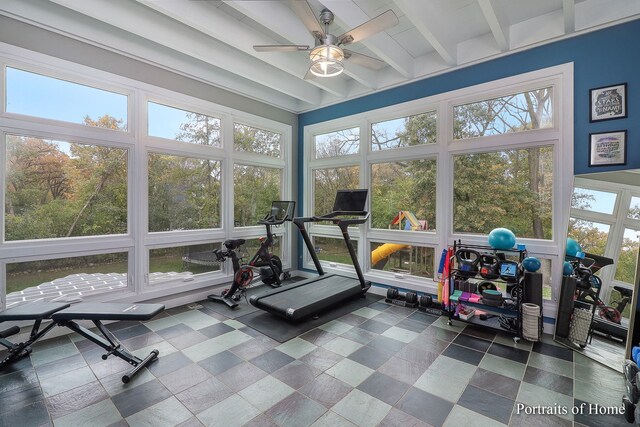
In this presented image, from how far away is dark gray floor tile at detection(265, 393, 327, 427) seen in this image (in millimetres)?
2023

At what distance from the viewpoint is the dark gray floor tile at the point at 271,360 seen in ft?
8.88

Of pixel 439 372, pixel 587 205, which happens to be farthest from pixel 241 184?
pixel 587 205

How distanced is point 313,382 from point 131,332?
2419 mm

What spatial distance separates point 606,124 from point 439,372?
3.23 metres

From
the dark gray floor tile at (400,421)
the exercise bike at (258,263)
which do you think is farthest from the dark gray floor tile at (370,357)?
the exercise bike at (258,263)

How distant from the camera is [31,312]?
2668mm

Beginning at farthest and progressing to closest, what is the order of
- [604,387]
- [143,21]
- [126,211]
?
[126,211] → [143,21] → [604,387]

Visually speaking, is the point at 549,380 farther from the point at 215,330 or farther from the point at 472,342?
the point at 215,330

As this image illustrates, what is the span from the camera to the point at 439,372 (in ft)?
8.65

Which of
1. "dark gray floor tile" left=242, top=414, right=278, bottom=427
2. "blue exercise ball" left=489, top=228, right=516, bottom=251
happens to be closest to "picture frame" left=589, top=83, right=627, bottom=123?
"blue exercise ball" left=489, top=228, right=516, bottom=251

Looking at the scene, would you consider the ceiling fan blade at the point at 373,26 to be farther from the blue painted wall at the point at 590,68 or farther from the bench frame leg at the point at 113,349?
the bench frame leg at the point at 113,349

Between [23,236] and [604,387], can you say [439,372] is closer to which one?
[604,387]

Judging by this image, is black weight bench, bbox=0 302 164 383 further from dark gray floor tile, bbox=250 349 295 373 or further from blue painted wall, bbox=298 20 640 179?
blue painted wall, bbox=298 20 640 179

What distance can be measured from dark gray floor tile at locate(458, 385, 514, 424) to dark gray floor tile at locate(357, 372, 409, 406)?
458 millimetres
